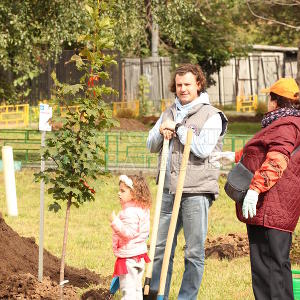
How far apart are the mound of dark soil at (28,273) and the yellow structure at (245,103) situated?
29227 mm

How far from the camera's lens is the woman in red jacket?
6.24 m

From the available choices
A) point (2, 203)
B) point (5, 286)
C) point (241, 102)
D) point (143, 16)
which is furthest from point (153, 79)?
point (5, 286)

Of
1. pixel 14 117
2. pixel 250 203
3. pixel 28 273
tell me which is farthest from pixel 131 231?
pixel 14 117

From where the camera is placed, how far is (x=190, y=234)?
693cm

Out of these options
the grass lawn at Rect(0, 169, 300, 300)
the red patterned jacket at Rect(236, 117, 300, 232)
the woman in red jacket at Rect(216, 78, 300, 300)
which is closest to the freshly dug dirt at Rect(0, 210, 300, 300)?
the grass lawn at Rect(0, 169, 300, 300)

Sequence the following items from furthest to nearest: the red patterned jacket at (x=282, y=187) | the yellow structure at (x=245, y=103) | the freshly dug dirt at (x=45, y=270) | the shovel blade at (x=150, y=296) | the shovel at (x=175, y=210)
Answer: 1. the yellow structure at (x=245, y=103)
2. the freshly dug dirt at (x=45, y=270)
3. the shovel blade at (x=150, y=296)
4. the shovel at (x=175, y=210)
5. the red patterned jacket at (x=282, y=187)

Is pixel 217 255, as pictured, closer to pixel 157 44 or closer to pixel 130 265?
pixel 130 265

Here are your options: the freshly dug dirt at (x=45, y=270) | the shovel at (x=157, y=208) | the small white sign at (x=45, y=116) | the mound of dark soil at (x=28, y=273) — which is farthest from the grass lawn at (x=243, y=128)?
the shovel at (x=157, y=208)

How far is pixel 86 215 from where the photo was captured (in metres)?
14.1

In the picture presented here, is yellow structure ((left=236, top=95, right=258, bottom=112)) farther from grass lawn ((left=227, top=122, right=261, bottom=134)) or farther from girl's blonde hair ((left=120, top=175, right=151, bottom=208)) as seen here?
→ girl's blonde hair ((left=120, top=175, right=151, bottom=208))

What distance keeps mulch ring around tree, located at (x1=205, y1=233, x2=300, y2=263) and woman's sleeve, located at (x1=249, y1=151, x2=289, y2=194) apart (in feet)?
11.9

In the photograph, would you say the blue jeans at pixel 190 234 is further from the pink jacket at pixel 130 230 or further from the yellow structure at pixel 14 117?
the yellow structure at pixel 14 117

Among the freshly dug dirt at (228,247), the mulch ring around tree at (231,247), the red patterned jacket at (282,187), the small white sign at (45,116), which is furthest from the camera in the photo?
the freshly dug dirt at (228,247)

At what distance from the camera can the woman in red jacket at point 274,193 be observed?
6.24 m
